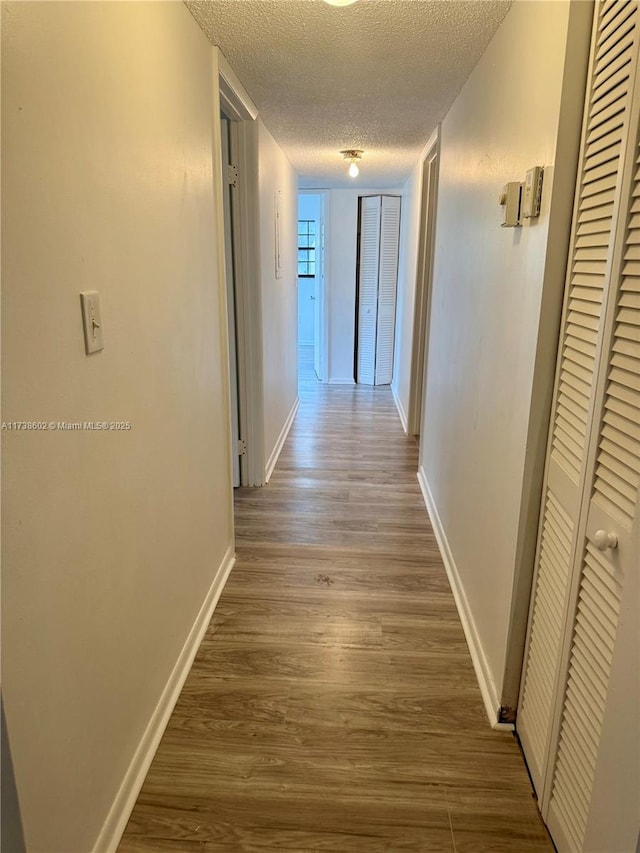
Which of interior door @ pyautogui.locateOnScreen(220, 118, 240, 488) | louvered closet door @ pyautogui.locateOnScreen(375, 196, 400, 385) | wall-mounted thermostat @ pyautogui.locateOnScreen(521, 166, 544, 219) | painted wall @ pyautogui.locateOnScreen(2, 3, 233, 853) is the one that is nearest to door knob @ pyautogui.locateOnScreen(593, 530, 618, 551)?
wall-mounted thermostat @ pyautogui.locateOnScreen(521, 166, 544, 219)

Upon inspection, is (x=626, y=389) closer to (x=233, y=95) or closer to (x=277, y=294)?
(x=233, y=95)

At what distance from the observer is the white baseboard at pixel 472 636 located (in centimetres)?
165

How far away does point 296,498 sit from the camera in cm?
323

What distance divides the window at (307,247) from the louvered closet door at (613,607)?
6.38 m

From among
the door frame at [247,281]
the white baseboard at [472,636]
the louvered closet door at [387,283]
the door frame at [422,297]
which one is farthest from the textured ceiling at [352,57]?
the louvered closet door at [387,283]

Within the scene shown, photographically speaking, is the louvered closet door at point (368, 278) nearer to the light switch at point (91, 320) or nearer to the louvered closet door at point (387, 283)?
the louvered closet door at point (387, 283)

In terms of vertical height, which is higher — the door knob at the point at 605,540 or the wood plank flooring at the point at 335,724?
the door knob at the point at 605,540

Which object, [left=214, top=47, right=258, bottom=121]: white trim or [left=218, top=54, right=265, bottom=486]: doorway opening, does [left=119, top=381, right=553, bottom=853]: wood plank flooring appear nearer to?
[left=218, top=54, right=265, bottom=486]: doorway opening

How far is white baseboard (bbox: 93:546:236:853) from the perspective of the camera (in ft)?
4.19

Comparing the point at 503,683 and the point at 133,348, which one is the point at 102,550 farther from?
the point at 503,683

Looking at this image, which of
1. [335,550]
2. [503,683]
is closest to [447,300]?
[335,550]

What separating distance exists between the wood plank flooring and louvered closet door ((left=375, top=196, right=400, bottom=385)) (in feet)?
11.5

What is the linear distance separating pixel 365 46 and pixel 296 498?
2.24 m

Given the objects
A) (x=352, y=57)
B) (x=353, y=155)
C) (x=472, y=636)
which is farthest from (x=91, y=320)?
(x=353, y=155)
